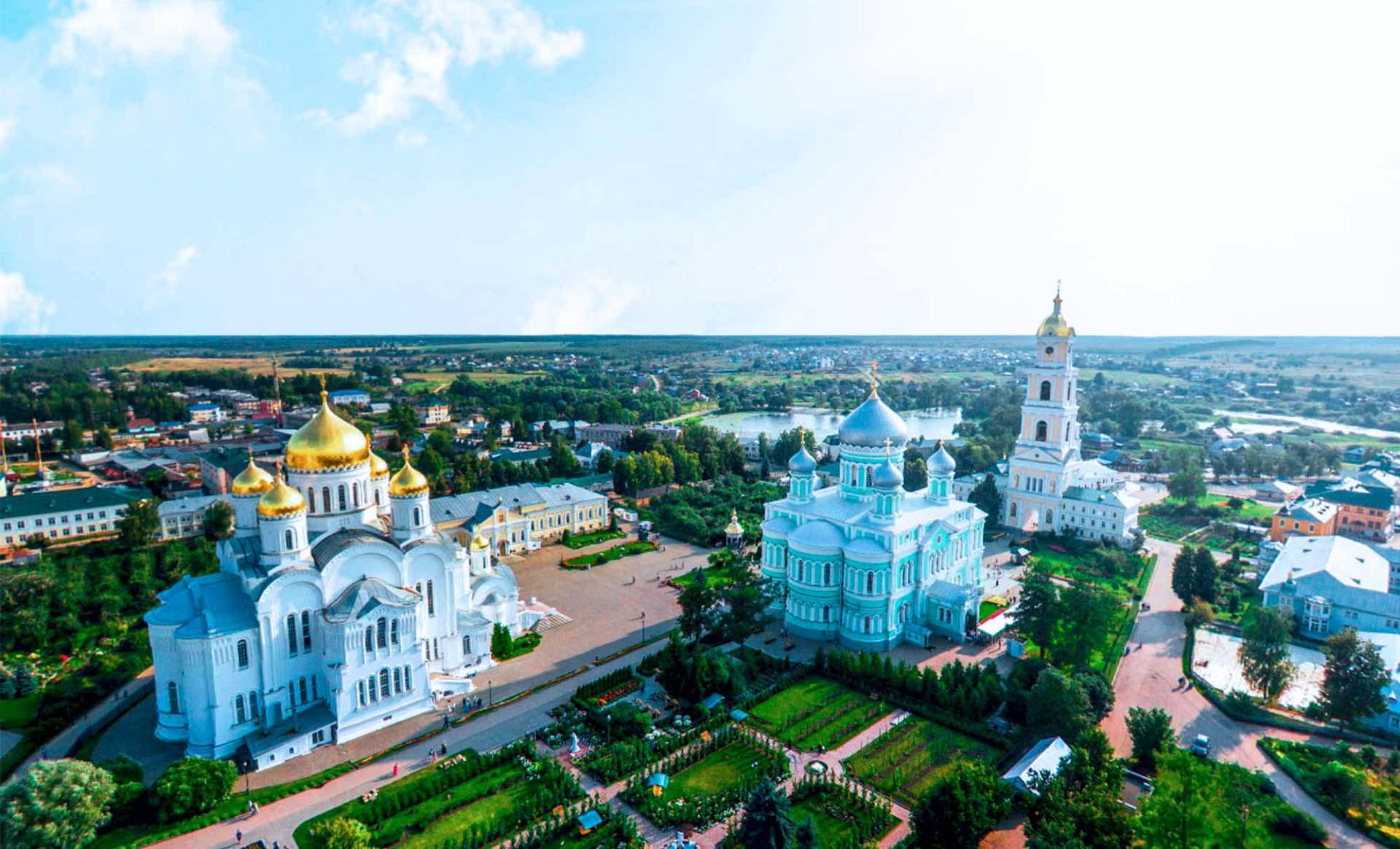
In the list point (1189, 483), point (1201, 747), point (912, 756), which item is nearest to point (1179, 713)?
point (1201, 747)

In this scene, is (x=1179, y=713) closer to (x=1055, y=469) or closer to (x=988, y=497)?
(x=1055, y=469)

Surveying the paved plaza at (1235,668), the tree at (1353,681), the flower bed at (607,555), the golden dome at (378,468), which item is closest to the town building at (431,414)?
the flower bed at (607,555)

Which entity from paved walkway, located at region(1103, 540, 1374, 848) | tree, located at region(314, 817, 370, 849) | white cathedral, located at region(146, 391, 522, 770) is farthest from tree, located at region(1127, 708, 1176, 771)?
white cathedral, located at region(146, 391, 522, 770)

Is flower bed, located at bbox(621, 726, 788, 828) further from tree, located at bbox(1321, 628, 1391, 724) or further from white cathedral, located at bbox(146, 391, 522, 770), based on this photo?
tree, located at bbox(1321, 628, 1391, 724)

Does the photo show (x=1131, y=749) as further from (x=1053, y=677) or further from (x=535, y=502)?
(x=535, y=502)

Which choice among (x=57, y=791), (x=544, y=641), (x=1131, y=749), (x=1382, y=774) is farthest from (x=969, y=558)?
(x=57, y=791)

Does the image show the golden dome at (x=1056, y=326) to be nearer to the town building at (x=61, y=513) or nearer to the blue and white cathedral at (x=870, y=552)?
the blue and white cathedral at (x=870, y=552)
